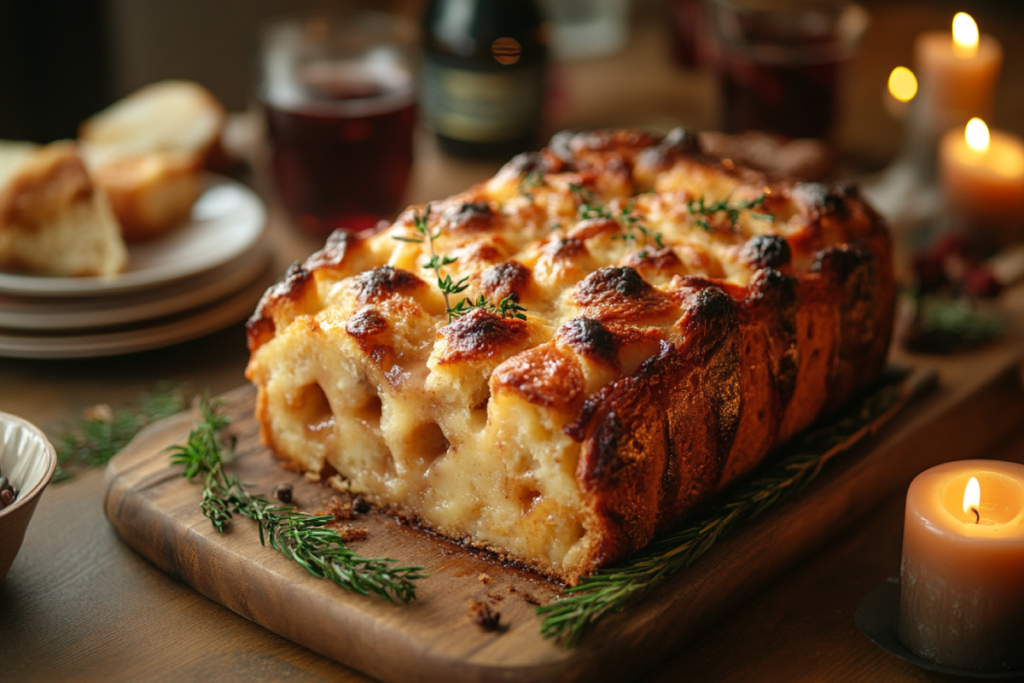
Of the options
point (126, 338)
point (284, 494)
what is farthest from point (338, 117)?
point (284, 494)

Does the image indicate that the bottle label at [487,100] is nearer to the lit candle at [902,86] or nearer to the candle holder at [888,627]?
the lit candle at [902,86]

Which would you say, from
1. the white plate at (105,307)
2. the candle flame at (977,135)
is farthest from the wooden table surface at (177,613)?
the candle flame at (977,135)

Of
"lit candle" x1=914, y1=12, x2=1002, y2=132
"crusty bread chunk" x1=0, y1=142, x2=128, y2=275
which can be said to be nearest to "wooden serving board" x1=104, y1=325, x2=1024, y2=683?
"crusty bread chunk" x1=0, y1=142, x2=128, y2=275

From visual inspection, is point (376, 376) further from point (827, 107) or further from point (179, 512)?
point (827, 107)

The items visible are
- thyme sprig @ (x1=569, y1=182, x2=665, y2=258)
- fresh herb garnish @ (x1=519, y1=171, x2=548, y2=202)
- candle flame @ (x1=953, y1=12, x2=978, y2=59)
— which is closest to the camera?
thyme sprig @ (x1=569, y1=182, x2=665, y2=258)

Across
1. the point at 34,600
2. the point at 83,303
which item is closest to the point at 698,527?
the point at 34,600

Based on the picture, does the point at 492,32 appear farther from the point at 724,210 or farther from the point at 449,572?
the point at 449,572

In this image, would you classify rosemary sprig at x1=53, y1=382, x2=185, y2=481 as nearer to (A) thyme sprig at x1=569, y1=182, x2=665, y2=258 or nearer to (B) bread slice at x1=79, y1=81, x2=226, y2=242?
(B) bread slice at x1=79, y1=81, x2=226, y2=242
